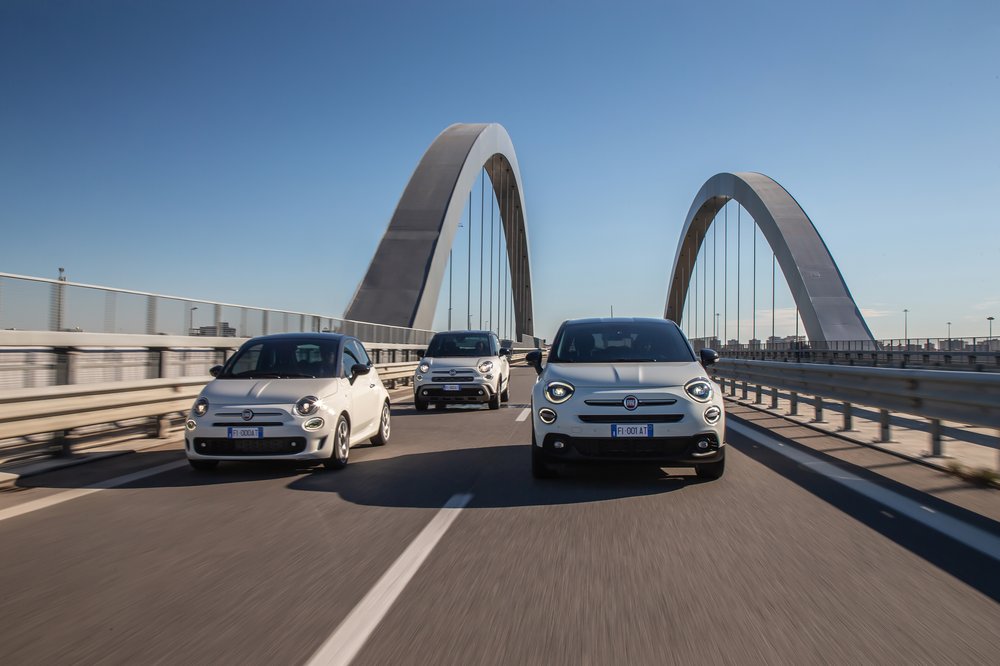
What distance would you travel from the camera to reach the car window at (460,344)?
17000mm

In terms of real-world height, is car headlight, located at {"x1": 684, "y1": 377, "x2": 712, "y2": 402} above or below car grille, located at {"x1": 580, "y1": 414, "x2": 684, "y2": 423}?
above

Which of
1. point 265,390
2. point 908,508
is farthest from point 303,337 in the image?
point 908,508

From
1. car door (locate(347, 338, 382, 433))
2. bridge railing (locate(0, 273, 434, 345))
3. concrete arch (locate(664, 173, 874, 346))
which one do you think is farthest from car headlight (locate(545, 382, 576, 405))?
concrete arch (locate(664, 173, 874, 346))

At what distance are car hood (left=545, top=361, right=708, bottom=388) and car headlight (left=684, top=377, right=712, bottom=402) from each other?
2.4 inches

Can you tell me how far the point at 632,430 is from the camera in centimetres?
703

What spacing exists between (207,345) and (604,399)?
797 centimetres

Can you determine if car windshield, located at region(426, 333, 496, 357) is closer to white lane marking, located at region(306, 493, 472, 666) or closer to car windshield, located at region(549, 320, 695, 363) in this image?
car windshield, located at region(549, 320, 695, 363)

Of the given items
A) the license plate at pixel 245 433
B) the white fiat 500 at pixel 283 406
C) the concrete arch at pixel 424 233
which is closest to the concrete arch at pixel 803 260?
the concrete arch at pixel 424 233

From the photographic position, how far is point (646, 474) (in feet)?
25.9

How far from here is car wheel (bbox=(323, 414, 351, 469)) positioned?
26.6 feet

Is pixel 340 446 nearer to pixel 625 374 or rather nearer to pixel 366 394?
pixel 366 394

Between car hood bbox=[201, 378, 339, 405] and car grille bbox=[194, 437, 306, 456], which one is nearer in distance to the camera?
car grille bbox=[194, 437, 306, 456]

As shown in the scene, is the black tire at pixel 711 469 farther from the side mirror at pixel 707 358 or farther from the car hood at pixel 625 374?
the side mirror at pixel 707 358

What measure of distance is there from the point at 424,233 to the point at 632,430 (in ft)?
109
